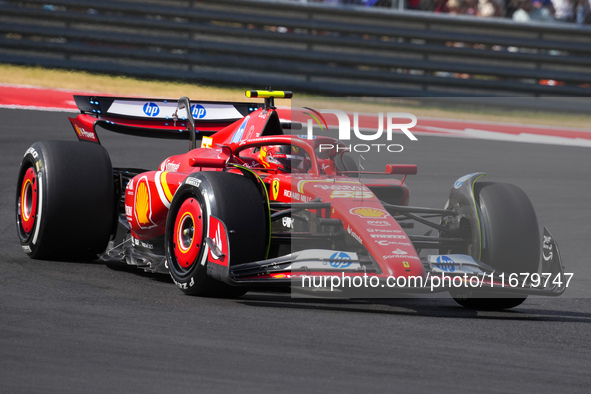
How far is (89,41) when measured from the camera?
52.7 feet

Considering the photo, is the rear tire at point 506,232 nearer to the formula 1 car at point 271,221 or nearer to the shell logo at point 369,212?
the formula 1 car at point 271,221

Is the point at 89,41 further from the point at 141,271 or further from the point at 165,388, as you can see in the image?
the point at 165,388

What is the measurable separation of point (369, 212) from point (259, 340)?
1.28 meters

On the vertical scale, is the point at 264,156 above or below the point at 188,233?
above

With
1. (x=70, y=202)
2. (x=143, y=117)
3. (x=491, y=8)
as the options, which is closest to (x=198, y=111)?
(x=143, y=117)

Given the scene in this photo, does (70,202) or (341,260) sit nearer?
(341,260)

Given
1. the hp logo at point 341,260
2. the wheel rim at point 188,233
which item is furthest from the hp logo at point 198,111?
the hp logo at point 341,260

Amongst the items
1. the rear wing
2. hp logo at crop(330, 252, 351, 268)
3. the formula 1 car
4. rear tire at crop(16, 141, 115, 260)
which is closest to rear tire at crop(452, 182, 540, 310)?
the formula 1 car

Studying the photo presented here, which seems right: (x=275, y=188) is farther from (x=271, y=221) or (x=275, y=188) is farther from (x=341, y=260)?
(x=341, y=260)

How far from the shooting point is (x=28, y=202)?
7.80 m

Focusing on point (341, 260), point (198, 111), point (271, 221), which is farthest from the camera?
point (198, 111)

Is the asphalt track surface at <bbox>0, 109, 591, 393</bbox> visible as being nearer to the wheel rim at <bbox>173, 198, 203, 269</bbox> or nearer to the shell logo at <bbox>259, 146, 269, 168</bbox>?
the wheel rim at <bbox>173, 198, 203, 269</bbox>

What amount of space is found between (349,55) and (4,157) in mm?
6780

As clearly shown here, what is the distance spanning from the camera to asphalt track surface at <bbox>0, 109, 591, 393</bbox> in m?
4.36
